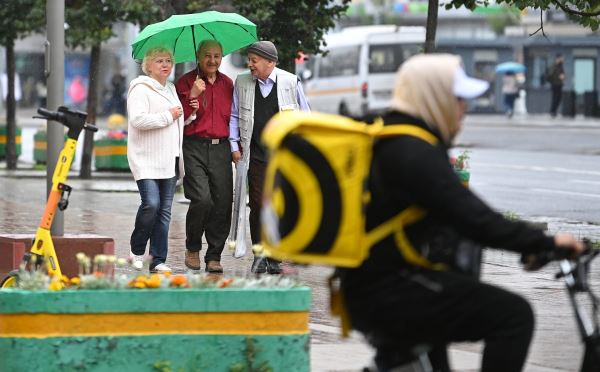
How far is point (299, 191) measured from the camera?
15.9 feet

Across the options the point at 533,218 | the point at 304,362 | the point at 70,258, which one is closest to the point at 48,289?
the point at 304,362

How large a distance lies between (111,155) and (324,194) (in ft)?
66.0

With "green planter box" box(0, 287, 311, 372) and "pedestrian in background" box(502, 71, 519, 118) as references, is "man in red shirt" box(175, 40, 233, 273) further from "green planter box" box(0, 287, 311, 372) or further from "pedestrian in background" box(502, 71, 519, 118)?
"pedestrian in background" box(502, 71, 519, 118)

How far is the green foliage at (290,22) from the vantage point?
18.1 m

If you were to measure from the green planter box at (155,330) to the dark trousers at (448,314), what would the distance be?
1.19 meters

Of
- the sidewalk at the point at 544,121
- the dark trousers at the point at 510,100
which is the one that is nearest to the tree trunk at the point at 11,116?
the sidewalk at the point at 544,121

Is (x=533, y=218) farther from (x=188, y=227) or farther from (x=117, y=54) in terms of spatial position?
(x=117, y=54)

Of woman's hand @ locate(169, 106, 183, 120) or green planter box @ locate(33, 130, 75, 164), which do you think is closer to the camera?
woman's hand @ locate(169, 106, 183, 120)

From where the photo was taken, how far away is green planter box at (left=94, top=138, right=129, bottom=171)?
24609 millimetres

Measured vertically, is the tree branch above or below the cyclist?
above

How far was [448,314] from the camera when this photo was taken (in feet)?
15.9

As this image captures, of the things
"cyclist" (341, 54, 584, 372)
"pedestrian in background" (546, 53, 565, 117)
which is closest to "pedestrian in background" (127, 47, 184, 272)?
"cyclist" (341, 54, 584, 372)

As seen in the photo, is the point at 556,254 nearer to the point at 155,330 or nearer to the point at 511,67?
the point at 155,330

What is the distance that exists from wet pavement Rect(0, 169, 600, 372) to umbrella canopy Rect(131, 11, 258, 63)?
5.61 ft
